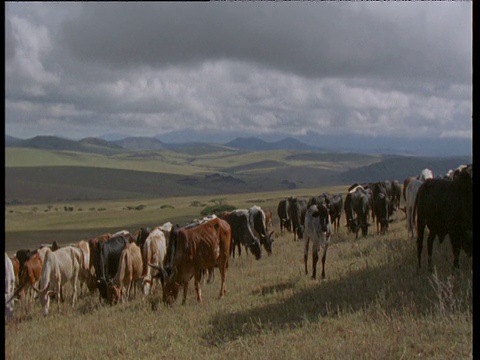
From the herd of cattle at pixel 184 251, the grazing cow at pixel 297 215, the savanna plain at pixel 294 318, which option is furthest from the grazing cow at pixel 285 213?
the savanna plain at pixel 294 318

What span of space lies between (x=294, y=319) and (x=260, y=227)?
1080cm

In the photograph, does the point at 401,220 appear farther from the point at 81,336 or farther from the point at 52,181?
the point at 52,181

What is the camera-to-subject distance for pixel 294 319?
7863 mm

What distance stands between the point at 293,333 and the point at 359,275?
334 cm

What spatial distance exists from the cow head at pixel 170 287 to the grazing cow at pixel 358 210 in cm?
829

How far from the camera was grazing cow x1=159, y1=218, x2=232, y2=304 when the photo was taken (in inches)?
415

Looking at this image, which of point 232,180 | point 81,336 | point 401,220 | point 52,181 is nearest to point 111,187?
point 52,181

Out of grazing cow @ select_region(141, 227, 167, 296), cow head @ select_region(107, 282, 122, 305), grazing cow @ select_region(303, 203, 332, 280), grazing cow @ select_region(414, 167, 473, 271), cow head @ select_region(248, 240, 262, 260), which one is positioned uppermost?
grazing cow @ select_region(414, 167, 473, 271)

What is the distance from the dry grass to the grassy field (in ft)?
0.06

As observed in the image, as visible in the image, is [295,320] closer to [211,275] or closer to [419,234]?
[419,234]

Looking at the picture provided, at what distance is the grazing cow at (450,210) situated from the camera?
8133 mm

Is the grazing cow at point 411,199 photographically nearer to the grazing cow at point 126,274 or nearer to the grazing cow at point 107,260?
the grazing cow at point 126,274

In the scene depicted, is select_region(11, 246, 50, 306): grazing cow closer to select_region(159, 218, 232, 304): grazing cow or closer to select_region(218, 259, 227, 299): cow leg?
select_region(159, 218, 232, 304): grazing cow

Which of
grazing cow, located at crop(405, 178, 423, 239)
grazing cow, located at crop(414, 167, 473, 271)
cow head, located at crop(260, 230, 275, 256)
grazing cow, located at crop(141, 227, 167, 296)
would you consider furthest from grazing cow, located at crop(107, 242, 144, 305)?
grazing cow, located at crop(405, 178, 423, 239)
